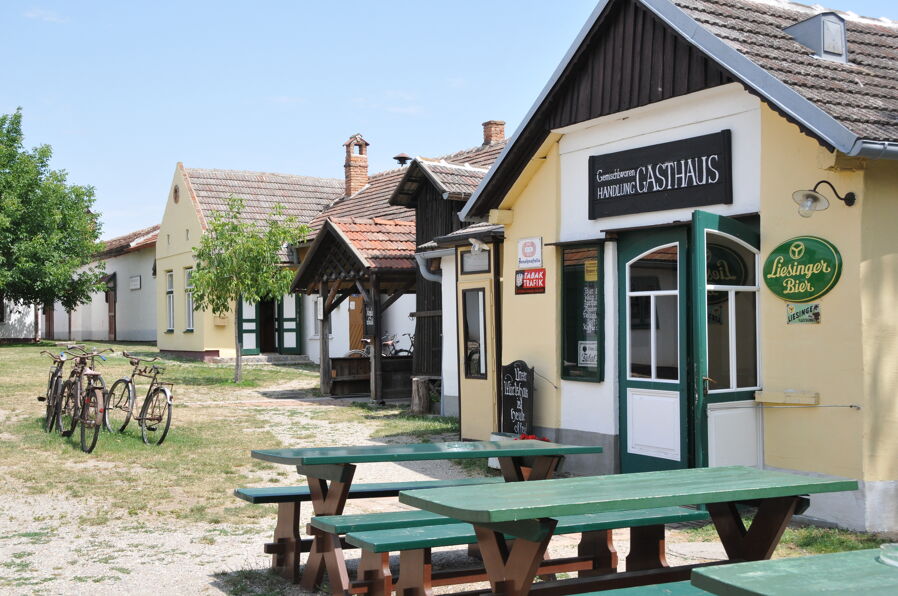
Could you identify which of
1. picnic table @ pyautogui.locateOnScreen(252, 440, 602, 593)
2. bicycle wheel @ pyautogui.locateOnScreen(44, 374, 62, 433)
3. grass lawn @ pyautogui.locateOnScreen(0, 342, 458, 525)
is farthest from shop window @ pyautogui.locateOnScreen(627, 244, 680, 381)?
bicycle wheel @ pyautogui.locateOnScreen(44, 374, 62, 433)

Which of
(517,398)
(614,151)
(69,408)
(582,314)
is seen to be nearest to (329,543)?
(582,314)

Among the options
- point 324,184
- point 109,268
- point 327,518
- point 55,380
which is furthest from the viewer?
point 109,268

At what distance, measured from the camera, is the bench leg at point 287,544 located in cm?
605

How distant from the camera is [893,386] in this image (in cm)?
729

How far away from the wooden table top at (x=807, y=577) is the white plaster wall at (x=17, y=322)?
38.8 metres

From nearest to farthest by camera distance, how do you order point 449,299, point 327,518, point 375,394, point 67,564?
point 327,518
point 67,564
point 449,299
point 375,394

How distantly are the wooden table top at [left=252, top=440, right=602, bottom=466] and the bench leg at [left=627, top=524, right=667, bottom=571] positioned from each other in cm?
60

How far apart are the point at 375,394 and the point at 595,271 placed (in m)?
8.22

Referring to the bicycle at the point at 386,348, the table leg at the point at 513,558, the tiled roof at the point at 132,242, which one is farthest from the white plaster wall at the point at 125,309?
the table leg at the point at 513,558

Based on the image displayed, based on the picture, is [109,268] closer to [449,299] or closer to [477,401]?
[449,299]

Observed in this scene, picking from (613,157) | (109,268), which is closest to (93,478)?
(613,157)

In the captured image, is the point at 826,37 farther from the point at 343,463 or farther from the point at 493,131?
the point at 493,131

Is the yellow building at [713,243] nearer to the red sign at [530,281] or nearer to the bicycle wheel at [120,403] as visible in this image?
the red sign at [530,281]

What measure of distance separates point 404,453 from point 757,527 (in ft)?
6.57
